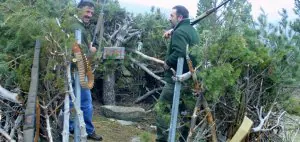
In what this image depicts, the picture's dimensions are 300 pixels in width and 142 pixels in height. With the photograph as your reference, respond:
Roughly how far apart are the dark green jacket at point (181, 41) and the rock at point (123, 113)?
7.07 ft

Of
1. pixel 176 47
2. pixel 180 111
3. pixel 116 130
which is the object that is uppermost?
pixel 176 47

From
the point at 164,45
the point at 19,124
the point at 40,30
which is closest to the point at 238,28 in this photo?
the point at 40,30

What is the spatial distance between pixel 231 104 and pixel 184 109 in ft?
1.56

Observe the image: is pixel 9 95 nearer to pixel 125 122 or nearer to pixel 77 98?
pixel 77 98

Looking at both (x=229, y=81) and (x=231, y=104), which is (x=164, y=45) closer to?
(x=231, y=104)

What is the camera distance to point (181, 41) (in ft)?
15.4

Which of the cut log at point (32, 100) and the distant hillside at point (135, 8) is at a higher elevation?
the distant hillside at point (135, 8)

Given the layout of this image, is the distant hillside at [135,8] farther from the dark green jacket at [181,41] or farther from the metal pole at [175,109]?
the metal pole at [175,109]

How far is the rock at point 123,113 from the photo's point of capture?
271 inches

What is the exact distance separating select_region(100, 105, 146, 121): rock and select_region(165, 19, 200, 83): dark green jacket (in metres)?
2.15

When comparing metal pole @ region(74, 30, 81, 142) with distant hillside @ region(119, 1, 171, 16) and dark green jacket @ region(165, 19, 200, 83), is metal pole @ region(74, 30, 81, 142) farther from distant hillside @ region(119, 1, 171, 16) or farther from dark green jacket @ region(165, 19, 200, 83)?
distant hillside @ region(119, 1, 171, 16)

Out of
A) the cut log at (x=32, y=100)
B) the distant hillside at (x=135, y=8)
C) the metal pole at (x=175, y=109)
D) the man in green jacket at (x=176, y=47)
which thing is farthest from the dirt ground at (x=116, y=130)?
the distant hillside at (x=135, y=8)

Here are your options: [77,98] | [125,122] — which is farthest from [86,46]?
[125,122]

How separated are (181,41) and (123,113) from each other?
2537 millimetres
